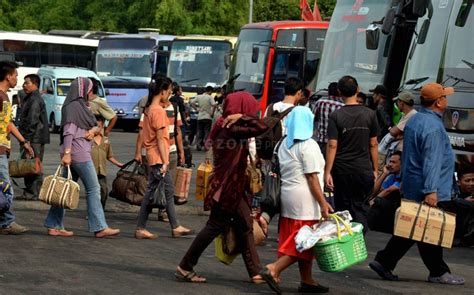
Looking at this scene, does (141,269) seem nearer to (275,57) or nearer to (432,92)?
(432,92)

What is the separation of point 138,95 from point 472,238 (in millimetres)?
29239

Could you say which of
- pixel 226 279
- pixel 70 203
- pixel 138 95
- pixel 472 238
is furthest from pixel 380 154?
pixel 138 95

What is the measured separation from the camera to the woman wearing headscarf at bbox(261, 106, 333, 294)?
970 cm

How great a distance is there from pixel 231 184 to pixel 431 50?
6614 mm

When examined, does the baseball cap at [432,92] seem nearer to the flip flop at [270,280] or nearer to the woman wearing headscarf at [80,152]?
the flip flop at [270,280]

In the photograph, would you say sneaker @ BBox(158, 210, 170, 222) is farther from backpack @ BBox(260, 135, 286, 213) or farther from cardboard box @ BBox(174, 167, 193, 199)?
backpack @ BBox(260, 135, 286, 213)

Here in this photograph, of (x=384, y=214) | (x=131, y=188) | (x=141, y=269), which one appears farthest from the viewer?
(x=131, y=188)

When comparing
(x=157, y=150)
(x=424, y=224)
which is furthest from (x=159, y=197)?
(x=424, y=224)

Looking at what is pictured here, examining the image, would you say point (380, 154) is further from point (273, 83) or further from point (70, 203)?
point (273, 83)

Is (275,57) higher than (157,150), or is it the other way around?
(157,150)

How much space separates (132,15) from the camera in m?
63.8

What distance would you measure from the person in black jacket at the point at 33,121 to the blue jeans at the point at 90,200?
410 centimetres

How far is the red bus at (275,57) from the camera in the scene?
29531mm

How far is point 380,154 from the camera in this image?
15469 millimetres
